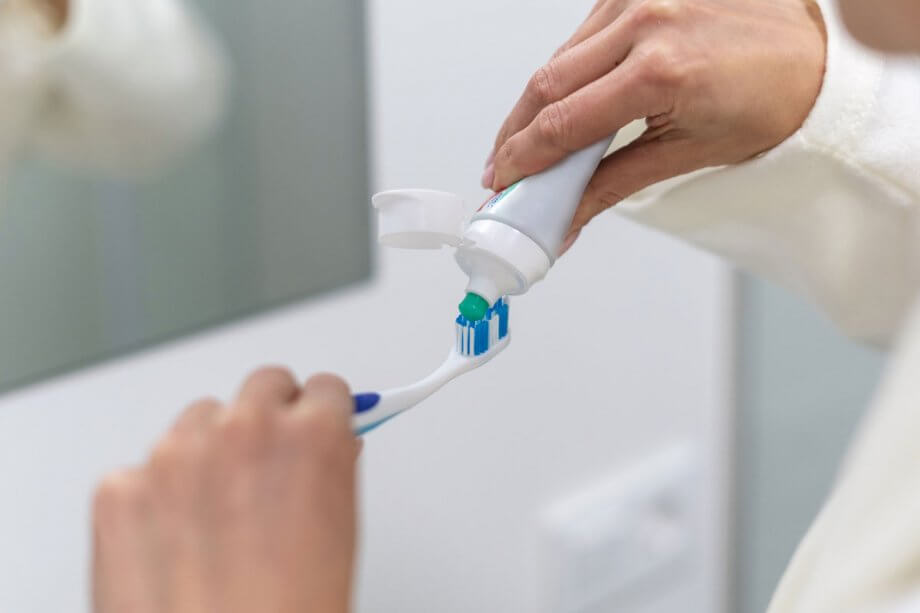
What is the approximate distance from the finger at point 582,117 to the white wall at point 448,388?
0.25 m

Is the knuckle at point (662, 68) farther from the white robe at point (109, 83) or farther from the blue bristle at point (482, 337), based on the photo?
the white robe at point (109, 83)

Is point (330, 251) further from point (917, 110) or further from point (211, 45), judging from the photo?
point (917, 110)

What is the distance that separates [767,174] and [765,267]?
9 centimetres

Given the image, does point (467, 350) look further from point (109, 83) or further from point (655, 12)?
point (109, 83)

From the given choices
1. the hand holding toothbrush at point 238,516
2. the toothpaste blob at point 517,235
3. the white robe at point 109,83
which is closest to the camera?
the hand holding toothbrush at point 238,516

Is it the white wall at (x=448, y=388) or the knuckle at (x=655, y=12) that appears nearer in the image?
the knuckle at (x=655, y=12)

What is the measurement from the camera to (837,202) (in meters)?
0.57

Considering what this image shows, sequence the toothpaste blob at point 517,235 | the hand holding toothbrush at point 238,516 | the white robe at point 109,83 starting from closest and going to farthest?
1. the hand holding toothbrush at point 238,516
2. the toothpaste blob at point 517,235
3. the white robe at point 109,83

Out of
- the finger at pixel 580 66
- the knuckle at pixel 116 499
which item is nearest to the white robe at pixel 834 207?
the finger at pixel 580 66

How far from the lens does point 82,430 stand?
2.07 ft

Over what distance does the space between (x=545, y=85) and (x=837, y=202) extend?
193 millimetres

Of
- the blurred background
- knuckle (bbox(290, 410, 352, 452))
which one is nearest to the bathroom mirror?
the blurred background

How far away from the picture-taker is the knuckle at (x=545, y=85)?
0.48 m

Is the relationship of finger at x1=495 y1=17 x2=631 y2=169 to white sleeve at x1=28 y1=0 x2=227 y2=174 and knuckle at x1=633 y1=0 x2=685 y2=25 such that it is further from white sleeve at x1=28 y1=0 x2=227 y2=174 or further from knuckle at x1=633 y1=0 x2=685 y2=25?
white sleeve at x1=28 y1=0 x2=227 y2=174
